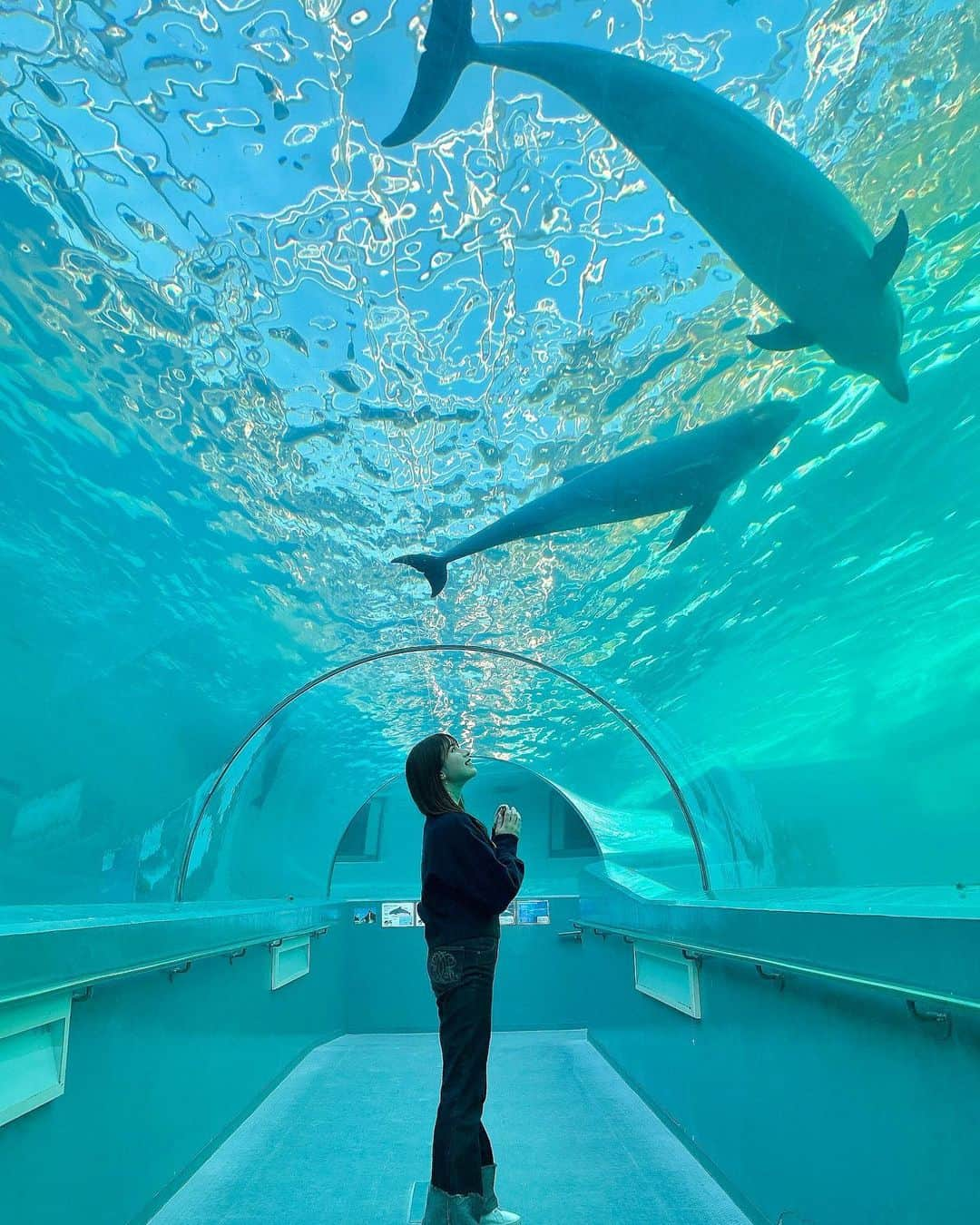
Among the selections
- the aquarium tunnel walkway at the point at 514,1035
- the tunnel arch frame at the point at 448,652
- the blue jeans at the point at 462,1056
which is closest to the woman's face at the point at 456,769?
the blue jeans at the point at 462,1056

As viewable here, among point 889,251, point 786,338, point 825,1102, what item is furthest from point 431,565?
point 825,1102

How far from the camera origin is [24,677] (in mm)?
5094

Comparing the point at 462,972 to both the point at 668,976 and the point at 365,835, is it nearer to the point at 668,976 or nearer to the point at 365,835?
the point at 668,976

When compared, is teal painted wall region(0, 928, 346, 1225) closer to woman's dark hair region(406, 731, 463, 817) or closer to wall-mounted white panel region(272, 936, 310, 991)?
wall-mounted white panel region(272, 936, 310, 991)

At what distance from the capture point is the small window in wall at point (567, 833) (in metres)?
13.8

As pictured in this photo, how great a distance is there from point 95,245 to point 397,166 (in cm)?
147

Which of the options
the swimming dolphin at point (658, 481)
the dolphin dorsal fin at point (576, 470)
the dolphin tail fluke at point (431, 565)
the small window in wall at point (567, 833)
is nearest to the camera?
the swimming dolphin at point (658, 481)

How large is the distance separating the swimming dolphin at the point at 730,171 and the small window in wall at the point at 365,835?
11581 mm

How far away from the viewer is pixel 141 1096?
393cm

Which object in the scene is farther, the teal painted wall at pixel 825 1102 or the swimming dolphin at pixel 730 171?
the swimming dolphin at pixel 730 171

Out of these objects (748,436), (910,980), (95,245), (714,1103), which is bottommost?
(714,1103)

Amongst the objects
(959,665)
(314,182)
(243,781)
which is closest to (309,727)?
(243,781)

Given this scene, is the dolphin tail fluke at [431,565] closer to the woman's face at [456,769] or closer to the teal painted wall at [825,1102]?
the woman's face at [456,769]

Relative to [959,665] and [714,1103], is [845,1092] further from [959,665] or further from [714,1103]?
[959,665]
